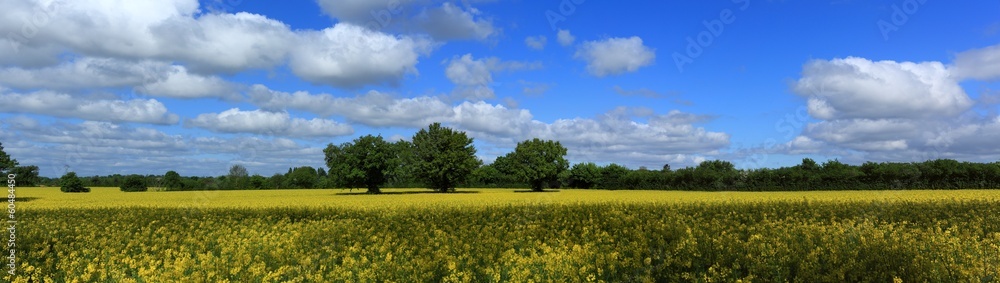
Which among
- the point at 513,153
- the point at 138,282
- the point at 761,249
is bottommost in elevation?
the point at 138,282

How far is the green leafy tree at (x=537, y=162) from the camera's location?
3258 inches

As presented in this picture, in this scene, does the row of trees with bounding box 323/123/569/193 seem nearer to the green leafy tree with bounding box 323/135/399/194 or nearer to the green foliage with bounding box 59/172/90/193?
the green leafy tree with bounding box 323/135/399/194

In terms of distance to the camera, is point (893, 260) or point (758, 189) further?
point (758, 189)

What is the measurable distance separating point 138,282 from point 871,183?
76.0m

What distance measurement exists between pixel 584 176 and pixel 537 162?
1888 cm

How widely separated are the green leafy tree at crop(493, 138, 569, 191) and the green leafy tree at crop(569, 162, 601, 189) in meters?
12.3

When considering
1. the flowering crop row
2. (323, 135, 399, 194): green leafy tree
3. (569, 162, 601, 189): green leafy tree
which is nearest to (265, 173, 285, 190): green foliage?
(323, 135, 399, 194): green leafy tree

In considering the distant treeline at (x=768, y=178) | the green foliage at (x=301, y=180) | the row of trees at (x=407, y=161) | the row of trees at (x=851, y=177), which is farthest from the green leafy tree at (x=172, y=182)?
the row of trees at (x=851, y=177)

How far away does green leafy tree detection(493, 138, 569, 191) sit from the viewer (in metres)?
82.8

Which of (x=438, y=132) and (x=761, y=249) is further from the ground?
(x=438, y=132)

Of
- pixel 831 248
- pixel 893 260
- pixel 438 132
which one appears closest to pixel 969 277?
pixel 893 260

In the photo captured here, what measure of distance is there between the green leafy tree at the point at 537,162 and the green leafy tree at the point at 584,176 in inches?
483

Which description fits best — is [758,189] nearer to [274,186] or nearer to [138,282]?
[138,282]

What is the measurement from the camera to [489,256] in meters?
10.6
